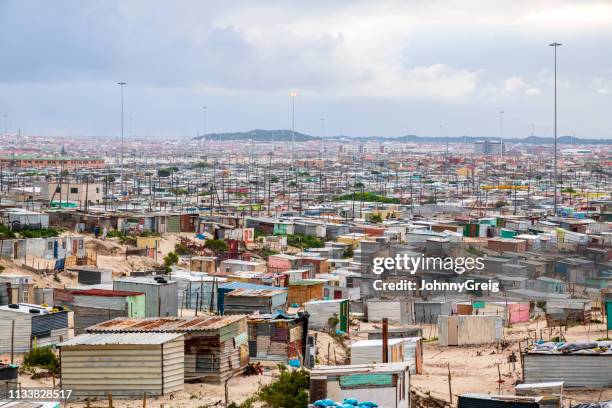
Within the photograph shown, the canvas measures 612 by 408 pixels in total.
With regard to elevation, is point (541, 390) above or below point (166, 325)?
below

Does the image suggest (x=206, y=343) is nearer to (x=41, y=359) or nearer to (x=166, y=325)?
(x=166, y=325)

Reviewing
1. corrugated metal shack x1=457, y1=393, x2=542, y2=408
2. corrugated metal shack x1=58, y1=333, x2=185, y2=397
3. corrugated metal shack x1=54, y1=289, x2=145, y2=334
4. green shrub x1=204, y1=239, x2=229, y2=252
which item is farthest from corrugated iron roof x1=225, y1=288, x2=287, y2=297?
green shrub x1=204, y1=239, x2=229, y2=252

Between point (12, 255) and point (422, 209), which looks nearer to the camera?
point (12, 255)

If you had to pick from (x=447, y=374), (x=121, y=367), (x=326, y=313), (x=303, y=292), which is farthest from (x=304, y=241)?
(x=121, y=367)

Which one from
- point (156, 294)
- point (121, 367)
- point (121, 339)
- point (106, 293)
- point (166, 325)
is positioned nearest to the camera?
point (121, 367)

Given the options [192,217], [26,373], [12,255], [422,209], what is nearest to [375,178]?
[422,209]

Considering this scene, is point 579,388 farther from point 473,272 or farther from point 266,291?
point 473,272

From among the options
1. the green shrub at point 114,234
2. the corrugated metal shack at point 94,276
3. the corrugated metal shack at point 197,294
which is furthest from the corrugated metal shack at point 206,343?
the green shrub at point 114,234
